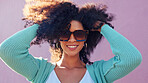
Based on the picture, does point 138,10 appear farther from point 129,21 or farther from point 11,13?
point 11,13

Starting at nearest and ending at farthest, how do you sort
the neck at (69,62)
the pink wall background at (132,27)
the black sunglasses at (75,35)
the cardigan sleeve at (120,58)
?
the cardigan sleeve at (120,58) < the black sunglasses at (75,35) < the neck at (69,62) < the pink wall background at (132,27)

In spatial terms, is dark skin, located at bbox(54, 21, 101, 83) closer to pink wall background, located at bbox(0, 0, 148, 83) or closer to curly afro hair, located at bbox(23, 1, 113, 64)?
curly afro hair, located at bbox(23, 1, 113, 64)

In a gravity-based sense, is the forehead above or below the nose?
above

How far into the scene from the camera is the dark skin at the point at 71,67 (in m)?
2.24

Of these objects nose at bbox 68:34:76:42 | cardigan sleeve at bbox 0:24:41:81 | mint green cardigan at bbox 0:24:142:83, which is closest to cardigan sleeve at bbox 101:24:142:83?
mint green cardigan at bbox 0:24:142:83

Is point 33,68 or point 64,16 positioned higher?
point 64,16

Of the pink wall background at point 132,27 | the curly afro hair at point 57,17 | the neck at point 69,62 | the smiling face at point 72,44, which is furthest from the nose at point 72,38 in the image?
the pink wall background at point 132,27

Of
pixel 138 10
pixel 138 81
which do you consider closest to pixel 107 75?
pixel 138 81

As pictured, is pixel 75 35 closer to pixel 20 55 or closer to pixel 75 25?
pixel 75 25

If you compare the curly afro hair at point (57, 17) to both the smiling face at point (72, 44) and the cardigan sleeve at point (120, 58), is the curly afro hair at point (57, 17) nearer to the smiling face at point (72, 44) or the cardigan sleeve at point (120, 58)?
the smiling face at point (72, 44)

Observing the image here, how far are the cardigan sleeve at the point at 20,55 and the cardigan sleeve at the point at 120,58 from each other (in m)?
0.69

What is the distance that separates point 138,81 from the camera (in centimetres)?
331

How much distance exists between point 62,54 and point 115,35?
727mm

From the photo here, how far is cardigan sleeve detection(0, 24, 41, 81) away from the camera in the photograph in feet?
6.70
